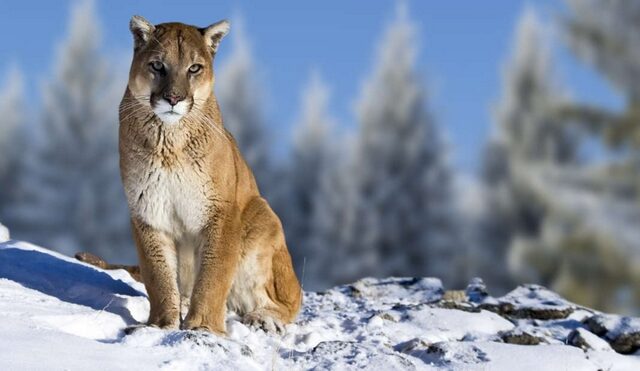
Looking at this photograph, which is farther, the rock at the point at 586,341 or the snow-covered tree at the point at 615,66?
the snow-covered tree at the point at 615,66

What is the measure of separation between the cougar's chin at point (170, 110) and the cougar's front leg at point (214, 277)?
0.72 metres

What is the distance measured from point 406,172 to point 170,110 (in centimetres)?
1868

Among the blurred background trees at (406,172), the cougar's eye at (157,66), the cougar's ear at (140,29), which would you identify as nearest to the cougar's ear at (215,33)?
the cougar's ear at (140,29)

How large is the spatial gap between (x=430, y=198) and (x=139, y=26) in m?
18.4

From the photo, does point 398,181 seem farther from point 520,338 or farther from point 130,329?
point 130,329

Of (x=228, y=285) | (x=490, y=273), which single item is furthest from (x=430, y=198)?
(x=228, y=285)

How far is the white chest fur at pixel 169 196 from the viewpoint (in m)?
5.73

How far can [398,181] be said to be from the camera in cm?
2389

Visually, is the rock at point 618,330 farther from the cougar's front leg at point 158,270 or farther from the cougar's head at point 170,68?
the cougar's head at point 170,68

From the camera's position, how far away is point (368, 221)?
23.6 metres

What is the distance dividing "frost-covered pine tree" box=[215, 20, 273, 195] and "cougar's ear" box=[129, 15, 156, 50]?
20.6 m

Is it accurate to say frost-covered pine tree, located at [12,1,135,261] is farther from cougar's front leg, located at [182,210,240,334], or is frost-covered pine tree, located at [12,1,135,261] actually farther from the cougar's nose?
the cougar's nose

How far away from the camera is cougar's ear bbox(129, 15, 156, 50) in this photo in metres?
5.79

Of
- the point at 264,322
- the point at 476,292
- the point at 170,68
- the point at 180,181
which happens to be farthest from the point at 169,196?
the point at 476,292
